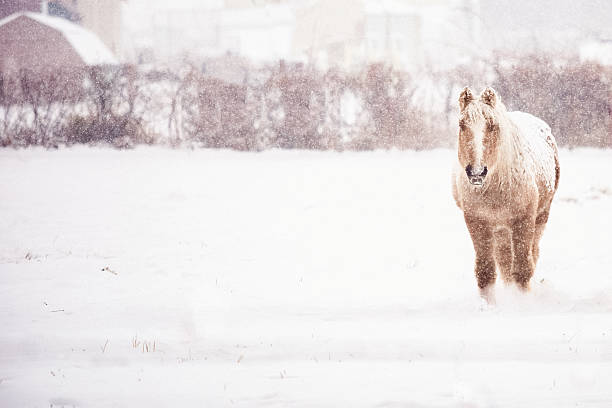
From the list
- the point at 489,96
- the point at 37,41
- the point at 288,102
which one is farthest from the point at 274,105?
the point at 37,41

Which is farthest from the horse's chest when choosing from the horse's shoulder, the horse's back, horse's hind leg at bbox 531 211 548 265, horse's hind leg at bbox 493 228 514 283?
horse's hind leg at bbox 531 211 548 265

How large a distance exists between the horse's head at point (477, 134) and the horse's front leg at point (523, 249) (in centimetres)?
73

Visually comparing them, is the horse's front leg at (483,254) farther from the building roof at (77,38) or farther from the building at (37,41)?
the building at (37,41)

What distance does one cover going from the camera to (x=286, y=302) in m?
6.29

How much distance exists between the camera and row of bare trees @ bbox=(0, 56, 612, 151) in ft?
51.9

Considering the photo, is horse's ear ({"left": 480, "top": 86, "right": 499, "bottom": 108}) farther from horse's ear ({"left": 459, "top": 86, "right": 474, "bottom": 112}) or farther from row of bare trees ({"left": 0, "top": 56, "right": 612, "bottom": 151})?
row of bare trees ({"left": 0, "top": 56, "right": 612, "bottom": 151})

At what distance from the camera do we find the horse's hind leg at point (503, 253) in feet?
20.0

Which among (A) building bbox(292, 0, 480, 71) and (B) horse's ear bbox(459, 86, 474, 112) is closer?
(B) horse's ear bbox(459, 86, 474, 112)

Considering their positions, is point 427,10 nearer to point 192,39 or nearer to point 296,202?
point 192,39

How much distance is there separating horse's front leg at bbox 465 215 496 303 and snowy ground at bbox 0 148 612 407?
0.16 m

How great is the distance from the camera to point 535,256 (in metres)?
A: 6.71

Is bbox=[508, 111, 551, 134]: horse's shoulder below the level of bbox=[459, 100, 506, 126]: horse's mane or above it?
below

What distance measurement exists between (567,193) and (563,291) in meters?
5.48

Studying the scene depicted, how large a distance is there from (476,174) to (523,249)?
1.21m
